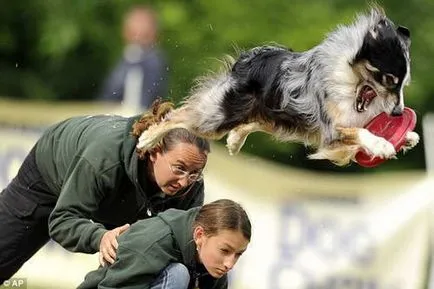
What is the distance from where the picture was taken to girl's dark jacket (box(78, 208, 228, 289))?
21.6 ft

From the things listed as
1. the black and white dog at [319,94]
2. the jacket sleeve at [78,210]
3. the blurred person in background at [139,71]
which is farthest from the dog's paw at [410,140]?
the blurred person in background at [139,71]

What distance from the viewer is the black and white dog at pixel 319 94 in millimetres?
6621

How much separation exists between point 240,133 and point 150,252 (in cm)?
100

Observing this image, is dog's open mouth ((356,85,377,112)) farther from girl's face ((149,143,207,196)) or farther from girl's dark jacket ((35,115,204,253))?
girl's dark jacket ((35,115,204,253))

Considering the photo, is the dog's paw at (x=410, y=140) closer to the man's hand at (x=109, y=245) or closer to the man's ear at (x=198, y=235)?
the man's ear at (x=198, y=235)

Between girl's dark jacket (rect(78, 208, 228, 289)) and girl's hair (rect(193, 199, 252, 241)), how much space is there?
7cm

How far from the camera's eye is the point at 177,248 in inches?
264

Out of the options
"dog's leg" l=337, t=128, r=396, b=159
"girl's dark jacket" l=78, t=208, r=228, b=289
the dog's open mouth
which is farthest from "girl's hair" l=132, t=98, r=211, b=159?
the dog's open mouth

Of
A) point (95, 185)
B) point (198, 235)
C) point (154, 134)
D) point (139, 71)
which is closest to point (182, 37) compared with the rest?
point (139, 71)

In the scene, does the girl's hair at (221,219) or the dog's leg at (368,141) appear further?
the girl's hair at (221,219)

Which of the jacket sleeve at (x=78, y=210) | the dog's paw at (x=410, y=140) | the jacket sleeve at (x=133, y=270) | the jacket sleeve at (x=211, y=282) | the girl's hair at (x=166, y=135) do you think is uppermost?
the dog's paw at (x=410, y=140)

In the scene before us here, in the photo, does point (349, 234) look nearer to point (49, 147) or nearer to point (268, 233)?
point (268, 233)

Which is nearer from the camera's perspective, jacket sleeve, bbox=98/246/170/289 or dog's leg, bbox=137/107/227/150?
jacket sleeve, bbox=98/246/170/289

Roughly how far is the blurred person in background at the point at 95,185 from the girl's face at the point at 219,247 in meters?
0.39
